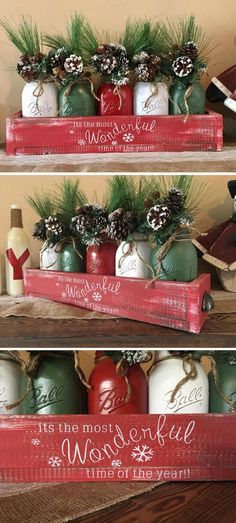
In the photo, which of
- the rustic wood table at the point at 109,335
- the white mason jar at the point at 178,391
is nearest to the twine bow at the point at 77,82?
the rustic wood table at the point at 109,335

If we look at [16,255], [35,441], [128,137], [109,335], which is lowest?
[35,441]

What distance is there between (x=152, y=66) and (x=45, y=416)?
0.72m

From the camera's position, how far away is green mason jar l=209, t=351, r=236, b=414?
1348mm

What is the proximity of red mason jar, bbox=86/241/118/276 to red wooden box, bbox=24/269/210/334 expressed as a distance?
0.11 ft

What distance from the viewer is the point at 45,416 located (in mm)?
1308

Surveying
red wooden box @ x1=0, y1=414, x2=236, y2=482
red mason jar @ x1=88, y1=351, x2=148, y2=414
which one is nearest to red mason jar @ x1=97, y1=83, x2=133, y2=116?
red mason jar @ x1=88, y1=351, x2=148, y2=414

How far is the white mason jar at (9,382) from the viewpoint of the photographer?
4.47ft

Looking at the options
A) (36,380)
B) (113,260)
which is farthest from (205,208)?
(36,380)

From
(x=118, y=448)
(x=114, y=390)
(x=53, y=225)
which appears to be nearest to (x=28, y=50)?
(x=53, y=225)

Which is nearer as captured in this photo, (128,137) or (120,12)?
(128,137)

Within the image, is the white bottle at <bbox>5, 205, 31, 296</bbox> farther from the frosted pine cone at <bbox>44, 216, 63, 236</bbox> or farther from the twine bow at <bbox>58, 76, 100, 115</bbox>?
the twine bow at <bbox>58, 76, 100, 115</bbox>

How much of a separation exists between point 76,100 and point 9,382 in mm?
593

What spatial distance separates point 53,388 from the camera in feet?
4.42

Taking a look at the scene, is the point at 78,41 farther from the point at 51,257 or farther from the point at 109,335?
the point at 109,335
